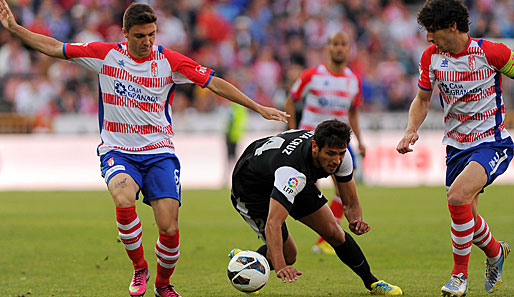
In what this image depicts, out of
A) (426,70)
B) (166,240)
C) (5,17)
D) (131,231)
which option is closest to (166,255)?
(166,240)

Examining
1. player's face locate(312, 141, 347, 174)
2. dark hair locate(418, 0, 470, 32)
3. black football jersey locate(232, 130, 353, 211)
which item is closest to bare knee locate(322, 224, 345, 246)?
black football jersey locate(232, 130, 353, 211)

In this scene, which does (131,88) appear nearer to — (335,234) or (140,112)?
(140,112)

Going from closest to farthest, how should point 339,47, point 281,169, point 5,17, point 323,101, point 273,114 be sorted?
point 281,169
point 273,114
point 5,17
point 339,47
point 323,101

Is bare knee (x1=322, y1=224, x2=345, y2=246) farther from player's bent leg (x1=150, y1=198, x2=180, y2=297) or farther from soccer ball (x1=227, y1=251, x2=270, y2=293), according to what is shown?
player's bent leg (x1=150, y1=198, x2=180, y2=297)

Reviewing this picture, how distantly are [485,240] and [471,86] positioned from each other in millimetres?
1336

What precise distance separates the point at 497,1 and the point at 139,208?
14.6m

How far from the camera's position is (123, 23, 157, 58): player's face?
682 cm

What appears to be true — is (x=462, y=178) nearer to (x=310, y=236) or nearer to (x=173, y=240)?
(x=173, y=240)

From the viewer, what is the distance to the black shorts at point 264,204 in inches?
275

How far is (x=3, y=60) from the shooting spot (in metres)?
21.9

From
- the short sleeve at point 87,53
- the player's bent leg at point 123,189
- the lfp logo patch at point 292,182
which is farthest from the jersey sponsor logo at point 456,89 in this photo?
the short sleeve at point 87,53

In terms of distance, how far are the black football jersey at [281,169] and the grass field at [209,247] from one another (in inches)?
38.1

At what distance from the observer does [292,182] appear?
6.23 meters

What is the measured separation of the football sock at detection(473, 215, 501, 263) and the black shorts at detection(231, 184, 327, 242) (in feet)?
4.31
